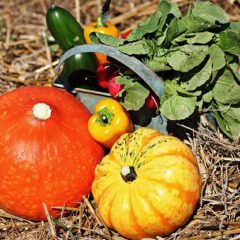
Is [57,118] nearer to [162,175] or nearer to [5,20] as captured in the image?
[162,175]

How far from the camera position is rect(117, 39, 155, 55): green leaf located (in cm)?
306

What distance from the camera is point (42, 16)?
507 centimetres

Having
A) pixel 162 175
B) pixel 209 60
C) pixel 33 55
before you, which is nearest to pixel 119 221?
pixel 162 175

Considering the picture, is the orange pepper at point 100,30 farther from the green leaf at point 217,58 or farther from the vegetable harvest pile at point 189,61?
the green leaf at point 217,58

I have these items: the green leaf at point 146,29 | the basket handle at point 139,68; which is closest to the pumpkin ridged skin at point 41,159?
the basket handle at point 139,68

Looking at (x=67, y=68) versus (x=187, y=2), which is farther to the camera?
(x=187, y=2)

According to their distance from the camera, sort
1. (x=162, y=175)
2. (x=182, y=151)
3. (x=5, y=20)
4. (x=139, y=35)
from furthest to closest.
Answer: (x=5, y=20) → (x=139, y=35) → (x=182, y=151) → (x=162, y=175)

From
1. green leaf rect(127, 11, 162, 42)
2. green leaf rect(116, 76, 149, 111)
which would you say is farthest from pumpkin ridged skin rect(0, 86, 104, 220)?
green leaf rect(127, 11, 162, 42)

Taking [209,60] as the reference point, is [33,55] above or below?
below

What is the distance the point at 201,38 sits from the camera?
3.10 m

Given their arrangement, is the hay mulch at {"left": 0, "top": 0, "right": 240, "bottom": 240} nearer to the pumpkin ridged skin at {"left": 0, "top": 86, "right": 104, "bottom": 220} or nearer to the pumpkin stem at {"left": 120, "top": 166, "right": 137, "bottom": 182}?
the pumpkin ridged skin at {"left": 0, "top": 86, "right": 104, "bottom": 220}

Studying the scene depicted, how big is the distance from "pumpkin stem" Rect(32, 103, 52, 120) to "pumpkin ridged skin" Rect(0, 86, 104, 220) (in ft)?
0.08

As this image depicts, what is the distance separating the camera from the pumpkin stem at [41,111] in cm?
299

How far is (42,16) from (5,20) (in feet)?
1.09
